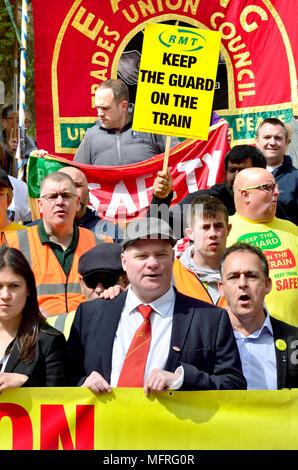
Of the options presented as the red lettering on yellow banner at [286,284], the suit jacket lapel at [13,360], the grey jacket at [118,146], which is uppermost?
the grey jacket at [118,146]

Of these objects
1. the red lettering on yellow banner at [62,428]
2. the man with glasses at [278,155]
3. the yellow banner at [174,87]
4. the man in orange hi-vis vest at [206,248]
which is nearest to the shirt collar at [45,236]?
the man in orange hi-vis vest at [206,248]

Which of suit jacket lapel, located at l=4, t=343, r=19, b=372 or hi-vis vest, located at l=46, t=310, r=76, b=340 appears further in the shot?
hi-vis vest, located at l=46, t=310, r=76, b=340

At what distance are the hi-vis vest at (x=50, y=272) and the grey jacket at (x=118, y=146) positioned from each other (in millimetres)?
1779

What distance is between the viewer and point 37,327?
176 inches

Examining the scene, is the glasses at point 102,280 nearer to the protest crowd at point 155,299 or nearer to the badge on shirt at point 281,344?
the protest crowd at point 155,299

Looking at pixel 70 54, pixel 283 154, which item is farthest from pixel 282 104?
pixel 70 54

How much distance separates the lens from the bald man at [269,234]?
5992mm

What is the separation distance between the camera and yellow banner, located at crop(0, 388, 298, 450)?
4.18 meters

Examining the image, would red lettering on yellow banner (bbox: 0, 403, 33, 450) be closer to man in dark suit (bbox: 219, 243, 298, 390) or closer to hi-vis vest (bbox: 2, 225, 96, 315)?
man in dark suit (bbox: 219, 243, 298, 390)

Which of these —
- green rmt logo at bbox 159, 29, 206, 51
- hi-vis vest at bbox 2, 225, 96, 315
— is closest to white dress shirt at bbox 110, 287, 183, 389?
hi-vis vest at bbox 2, 225, 96, 315

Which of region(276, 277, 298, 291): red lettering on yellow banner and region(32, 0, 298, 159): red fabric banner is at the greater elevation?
region(32, 0, 298, 159): red fabric banner

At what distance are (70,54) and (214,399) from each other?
5.45 m

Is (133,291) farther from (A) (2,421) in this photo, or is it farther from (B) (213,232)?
(B) (213,232)

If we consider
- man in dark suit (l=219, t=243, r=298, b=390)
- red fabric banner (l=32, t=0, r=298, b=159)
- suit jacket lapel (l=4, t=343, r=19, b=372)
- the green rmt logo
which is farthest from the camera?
red fabric banner (l=32, t=0, r=298, b=159)
